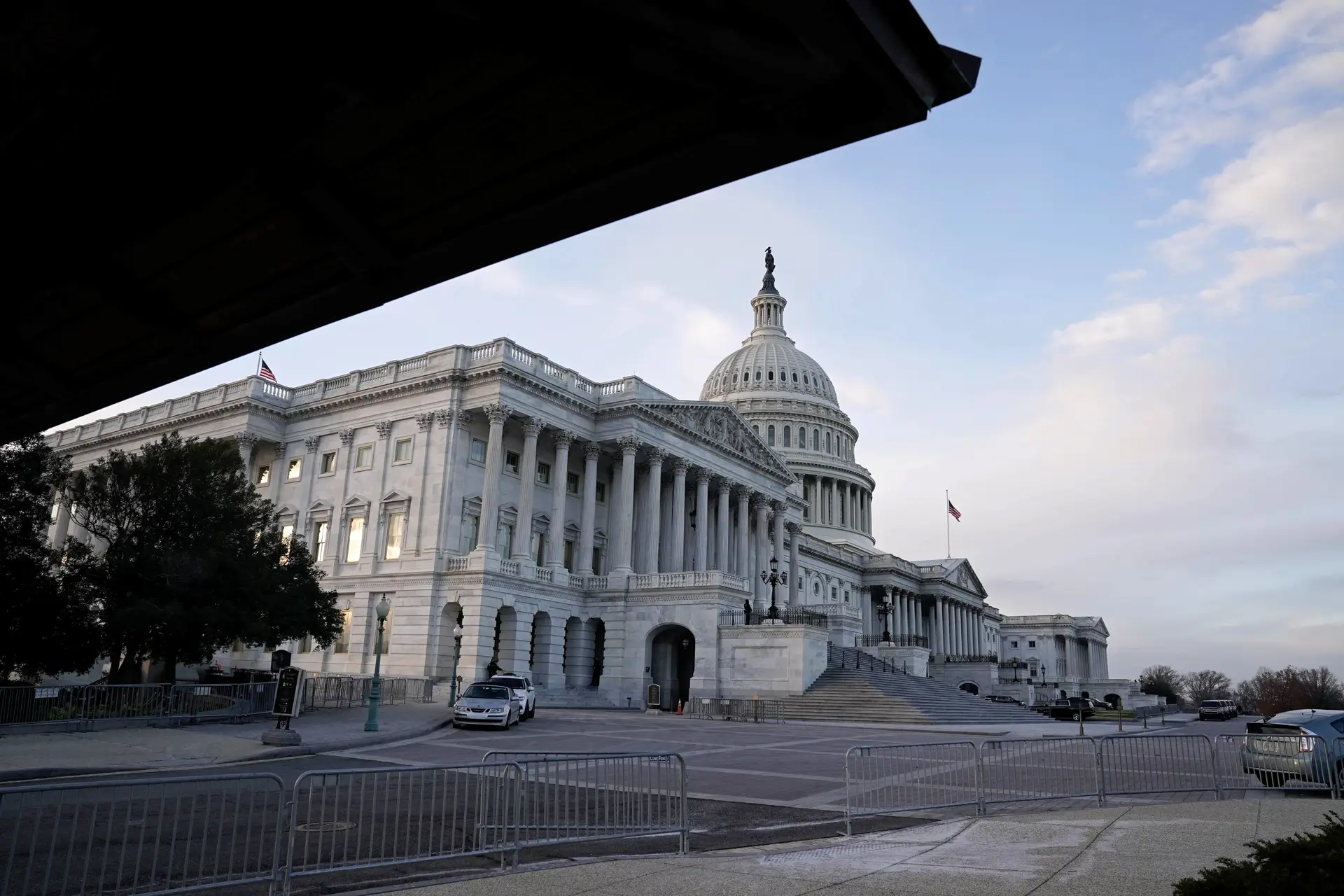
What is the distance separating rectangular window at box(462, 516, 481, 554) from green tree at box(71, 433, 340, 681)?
41.3 ft

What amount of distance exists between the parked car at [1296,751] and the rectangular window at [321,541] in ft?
159

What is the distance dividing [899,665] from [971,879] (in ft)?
206

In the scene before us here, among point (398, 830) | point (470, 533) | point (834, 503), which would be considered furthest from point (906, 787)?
point (834, 503)

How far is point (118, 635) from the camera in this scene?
31625mm

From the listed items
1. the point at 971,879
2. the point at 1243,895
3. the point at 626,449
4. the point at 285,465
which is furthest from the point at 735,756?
the point at 285,465

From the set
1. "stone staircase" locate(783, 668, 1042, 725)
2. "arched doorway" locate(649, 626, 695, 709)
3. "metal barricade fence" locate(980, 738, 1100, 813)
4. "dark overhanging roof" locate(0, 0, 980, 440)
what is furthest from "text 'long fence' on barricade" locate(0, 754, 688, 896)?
"arched doorway" locate(649, 626, 695, 709)

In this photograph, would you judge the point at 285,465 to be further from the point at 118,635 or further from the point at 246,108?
the point at 246,108

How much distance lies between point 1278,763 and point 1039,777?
13.3 feet

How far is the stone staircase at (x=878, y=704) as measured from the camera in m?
43.0

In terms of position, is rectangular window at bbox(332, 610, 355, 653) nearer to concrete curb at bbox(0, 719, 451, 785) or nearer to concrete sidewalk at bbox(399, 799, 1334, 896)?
concrete curb at bbox(0, 719, 451, 785)

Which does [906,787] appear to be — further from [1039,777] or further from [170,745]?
[170,745]

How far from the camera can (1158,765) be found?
55.4 ft

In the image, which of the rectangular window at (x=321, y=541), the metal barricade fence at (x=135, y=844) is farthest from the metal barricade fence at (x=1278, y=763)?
the rectangular window at (x=321, y=541)

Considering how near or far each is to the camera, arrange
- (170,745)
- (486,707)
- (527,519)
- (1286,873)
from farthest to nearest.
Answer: (527,519), (486,707), (170,745), (1286,873)
